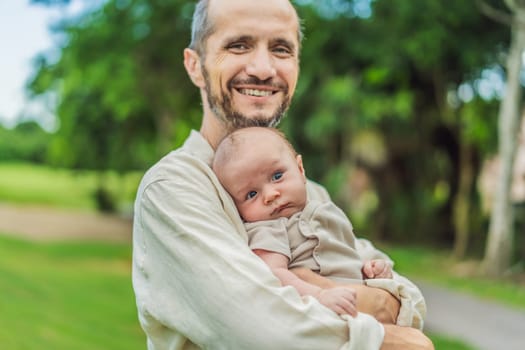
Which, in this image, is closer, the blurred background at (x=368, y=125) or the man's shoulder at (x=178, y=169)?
the man's shoulder at (x=178, y=169)

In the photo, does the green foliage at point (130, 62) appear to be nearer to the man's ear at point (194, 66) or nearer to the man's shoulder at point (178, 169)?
the man's ear at point (194, 66)

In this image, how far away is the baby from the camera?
1.78 metres

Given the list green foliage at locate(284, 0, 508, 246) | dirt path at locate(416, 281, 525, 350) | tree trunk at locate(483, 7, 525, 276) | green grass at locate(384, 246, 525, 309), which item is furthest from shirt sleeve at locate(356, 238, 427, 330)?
green foliage at locate(284, 0, 508, 246)

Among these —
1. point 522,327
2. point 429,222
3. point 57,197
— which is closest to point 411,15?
point 522,327

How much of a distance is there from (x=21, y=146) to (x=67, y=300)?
1005 inches

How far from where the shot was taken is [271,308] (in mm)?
1552

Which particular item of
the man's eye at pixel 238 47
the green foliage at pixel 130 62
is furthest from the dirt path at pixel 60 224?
the man's eye at pixel 238 47

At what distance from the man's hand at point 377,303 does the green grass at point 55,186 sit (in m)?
23.8

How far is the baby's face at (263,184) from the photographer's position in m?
1.83

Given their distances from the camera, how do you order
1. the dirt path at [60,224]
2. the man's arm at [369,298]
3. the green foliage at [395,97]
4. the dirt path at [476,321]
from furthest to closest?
the dirt path at [60,224], the green foliage at [395,97], the dirt path at [476,321], the man's arm at [369,298]

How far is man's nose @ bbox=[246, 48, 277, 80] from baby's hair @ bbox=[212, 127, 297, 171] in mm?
151

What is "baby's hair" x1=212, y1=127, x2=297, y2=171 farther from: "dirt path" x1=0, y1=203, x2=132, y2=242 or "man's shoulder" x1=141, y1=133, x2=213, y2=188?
"dirt path" x1=0, y1=203, x2=132, y2=242

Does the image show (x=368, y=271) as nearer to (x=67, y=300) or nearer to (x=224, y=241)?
(x=224, y=241)

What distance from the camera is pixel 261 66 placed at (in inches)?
77.0
